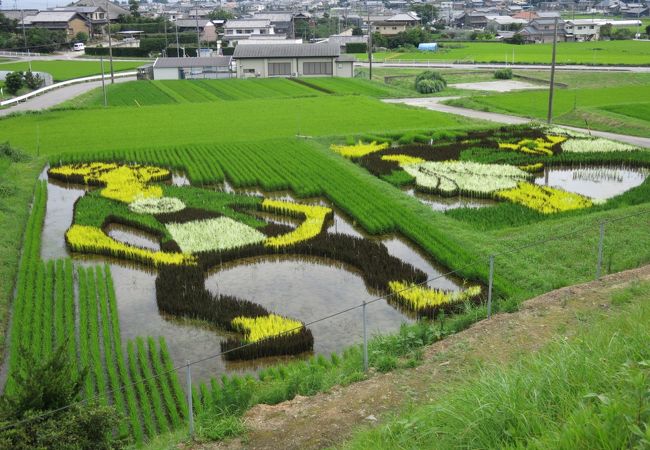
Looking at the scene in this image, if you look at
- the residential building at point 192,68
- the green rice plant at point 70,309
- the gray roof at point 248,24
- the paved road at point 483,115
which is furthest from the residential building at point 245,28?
the green rice plant at point 70,309

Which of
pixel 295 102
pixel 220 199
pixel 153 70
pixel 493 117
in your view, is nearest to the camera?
pixel 220 199

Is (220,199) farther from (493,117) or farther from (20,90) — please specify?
(20,90)

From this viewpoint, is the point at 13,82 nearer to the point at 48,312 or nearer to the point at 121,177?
the point at 121,177

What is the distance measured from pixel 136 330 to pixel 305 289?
11.9ft

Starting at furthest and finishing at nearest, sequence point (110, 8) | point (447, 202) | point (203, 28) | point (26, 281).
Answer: point (110, 8), point (203, 28), point (447, 202), point (26, 281)

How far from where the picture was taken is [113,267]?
15906 mm

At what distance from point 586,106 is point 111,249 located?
28.7m

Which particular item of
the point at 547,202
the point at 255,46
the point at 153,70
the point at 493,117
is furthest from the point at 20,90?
the point at 547,202

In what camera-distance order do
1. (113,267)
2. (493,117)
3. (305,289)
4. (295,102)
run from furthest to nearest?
(295,102) → (493,117) → (113,267) → (305,289)

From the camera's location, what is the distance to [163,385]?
10.3m

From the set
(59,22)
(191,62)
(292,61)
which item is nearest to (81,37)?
(59,22)

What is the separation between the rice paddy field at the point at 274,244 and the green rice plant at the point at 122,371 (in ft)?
0.13

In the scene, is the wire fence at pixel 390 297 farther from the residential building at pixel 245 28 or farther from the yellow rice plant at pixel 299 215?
the residential building at pixel 245 28

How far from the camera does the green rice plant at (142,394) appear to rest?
9342 mm
